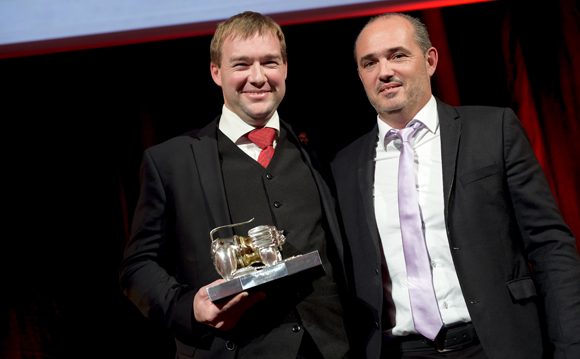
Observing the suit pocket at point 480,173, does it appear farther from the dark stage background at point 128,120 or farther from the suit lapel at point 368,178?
the dark stage background at point 128,120

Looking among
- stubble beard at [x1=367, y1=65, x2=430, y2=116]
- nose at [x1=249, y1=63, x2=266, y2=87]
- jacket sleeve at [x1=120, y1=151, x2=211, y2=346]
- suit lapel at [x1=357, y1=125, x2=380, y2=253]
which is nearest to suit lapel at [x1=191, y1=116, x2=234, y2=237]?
jacket sleeve at [x1=120, y1=151, x2=211, y2=346]

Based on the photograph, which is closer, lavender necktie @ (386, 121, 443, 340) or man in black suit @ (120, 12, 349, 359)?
man in black suit @ (120, 12, 349, 359)

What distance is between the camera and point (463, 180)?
1.54 meters

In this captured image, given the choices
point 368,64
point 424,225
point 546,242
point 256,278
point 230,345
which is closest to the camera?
point 256,278

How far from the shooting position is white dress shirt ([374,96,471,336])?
1521mm

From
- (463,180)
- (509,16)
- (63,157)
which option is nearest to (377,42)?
(463,180)

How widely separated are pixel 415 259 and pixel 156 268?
33.5 inches

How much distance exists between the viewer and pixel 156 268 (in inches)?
56.8

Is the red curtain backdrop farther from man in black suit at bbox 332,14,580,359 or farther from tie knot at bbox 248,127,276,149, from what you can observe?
tie knot at bbox 248,127,276,149

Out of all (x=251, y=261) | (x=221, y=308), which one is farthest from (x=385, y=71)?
(x=221, y=308)

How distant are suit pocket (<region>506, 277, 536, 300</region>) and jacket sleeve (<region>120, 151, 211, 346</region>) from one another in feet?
3.13

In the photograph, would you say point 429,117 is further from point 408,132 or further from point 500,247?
point 500,247

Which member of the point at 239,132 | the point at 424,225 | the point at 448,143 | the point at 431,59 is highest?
the point at 431,59

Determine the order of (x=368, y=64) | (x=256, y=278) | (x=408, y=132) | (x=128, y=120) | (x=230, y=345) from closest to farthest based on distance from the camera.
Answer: (x=256, y=278) → (x=230, y=345) → (x=408, y=132) → (x=368, y=64) → (x=128, y=120)
